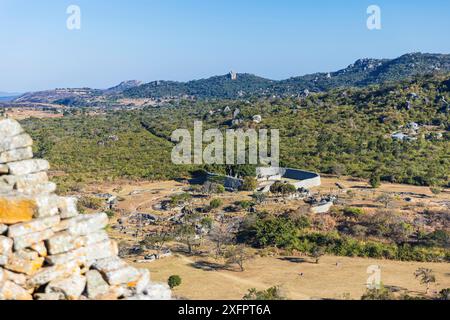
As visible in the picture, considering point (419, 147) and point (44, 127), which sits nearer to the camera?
point (419, 147)

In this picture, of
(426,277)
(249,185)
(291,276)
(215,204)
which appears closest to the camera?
(426,277)

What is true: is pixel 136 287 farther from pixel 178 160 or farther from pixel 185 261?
pixel 178 160

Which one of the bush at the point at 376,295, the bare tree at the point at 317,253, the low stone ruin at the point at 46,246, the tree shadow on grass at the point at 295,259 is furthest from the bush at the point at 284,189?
the low stone ruin at the point at 46,246

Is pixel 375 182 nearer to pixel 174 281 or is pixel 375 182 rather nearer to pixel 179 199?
pixel 179 199

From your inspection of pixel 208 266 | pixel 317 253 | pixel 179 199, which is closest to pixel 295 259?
pixel 317 253

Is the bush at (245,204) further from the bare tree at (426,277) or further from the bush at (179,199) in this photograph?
the bare tree at (426,277)

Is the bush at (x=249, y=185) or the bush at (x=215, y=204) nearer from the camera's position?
the bush at (x=215, y=204)

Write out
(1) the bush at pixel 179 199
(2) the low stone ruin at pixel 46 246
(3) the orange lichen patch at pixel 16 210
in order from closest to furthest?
(2) the low stone ruin at pixel 46 246 < (3) the orange lichen patch at pixel 16 210 < (1) the bush at pixel 179 199

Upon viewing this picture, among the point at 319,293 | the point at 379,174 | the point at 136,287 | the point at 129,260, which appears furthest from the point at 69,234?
the point at 379,174
